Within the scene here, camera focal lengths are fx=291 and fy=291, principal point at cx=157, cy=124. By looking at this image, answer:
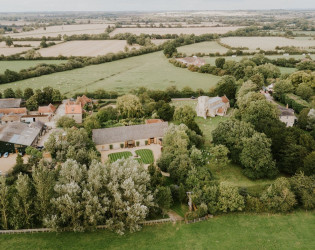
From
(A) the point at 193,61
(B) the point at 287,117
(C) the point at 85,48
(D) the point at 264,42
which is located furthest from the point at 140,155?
(D) the point at 264,42

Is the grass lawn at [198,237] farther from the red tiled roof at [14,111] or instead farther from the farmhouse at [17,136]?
the red tiled roof at [14,111]

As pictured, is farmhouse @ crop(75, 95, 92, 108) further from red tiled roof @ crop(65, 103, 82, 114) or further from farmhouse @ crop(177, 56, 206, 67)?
farmhouse @ crop(177, 56, 206, 67)

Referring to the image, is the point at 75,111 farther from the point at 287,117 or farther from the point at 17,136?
the point at 287,117

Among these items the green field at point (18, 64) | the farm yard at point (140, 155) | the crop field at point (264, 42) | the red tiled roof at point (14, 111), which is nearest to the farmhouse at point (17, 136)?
the red tiled roof at point (14, 111)

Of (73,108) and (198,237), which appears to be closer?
(198,237)

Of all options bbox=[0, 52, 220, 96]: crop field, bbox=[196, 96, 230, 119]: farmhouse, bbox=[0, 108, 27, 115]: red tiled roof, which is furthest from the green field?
bbox=[196, 96, 230, 119]: farmhouse

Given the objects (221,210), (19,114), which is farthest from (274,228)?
(19,114)
